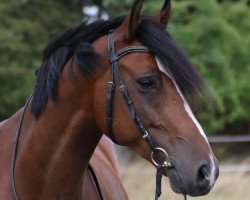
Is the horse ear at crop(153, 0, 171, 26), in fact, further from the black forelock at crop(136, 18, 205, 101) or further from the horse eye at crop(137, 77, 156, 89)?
the horse eye at crop(137, 77, 156, 89)

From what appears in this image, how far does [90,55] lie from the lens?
124 inches

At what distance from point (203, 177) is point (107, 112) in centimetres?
51

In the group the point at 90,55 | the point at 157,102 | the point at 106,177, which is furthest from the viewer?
the point at 106,177

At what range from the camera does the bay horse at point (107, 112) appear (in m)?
2.96

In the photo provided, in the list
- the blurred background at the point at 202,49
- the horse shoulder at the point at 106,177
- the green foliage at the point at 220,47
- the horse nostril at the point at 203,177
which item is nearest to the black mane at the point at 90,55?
the horse nostril at the point at 203,177

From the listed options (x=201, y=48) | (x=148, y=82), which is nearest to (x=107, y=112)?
(x=148, y=82)

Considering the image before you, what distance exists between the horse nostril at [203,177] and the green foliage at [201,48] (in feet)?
30.3

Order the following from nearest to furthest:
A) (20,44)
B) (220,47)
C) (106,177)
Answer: (106,177) → (20,44) → (220,47)

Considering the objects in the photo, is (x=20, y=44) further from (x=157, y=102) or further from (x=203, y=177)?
(x=203, y=177)

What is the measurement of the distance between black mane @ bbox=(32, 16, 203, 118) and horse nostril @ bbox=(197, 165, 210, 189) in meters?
0.33

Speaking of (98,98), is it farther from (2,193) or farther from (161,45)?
(2,193)

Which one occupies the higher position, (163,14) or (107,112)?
(163,14)

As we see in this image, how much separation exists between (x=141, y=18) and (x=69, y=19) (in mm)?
11034

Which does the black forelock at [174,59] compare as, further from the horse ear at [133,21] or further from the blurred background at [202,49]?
the blurred background at [202,49]
